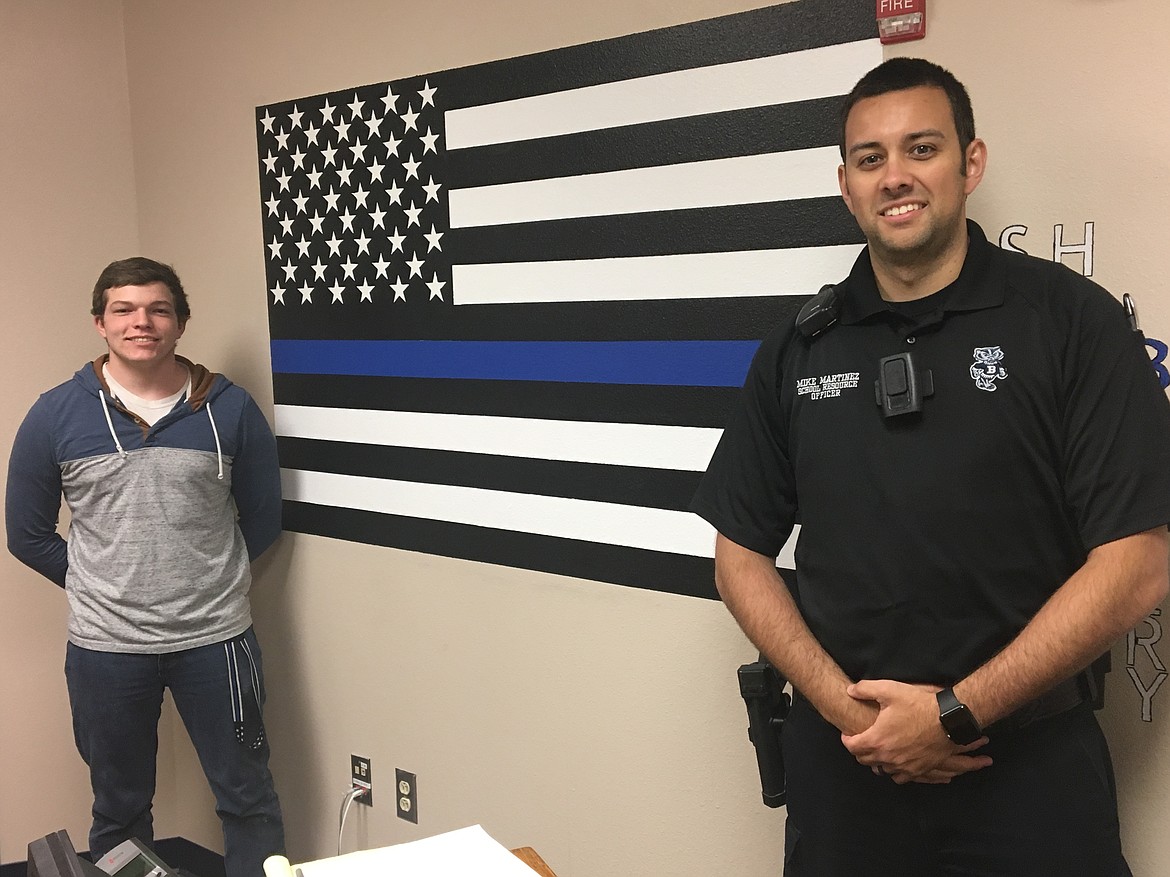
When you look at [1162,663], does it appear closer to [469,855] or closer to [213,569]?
[469,855]

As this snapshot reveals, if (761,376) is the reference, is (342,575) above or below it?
below

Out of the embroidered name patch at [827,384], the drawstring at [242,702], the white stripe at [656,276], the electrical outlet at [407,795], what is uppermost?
the white stripe at [656,276]

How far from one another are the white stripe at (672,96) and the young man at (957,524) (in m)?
0.32

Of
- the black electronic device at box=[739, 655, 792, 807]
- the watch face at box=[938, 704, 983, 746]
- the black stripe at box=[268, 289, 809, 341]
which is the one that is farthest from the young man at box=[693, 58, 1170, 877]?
the black stripe at box=[268, 289, 809, 341]

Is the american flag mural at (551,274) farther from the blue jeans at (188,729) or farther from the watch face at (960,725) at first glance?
the watch face at (960,725)

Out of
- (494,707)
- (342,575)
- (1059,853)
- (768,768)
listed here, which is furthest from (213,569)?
(1059,853)

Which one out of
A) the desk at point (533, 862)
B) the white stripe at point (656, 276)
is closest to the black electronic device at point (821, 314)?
the white stripe at point (656, 276)

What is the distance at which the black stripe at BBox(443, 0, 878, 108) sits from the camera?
1.98m

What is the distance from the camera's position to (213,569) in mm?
2828

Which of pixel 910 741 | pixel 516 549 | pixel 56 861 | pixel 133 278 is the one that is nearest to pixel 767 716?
pixel 910 741

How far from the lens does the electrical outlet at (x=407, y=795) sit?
287 centimetres

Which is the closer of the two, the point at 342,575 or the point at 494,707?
the point at 494,707

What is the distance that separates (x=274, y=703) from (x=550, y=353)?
1.51 meters

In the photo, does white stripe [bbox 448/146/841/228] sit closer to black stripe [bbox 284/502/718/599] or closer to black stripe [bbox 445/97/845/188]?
black stripe [bbox 445/97/845/188]
